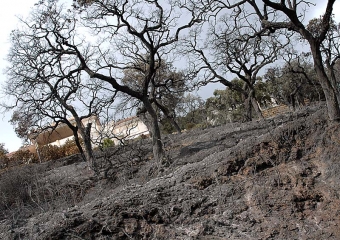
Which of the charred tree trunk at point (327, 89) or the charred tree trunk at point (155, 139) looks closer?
the charred tree trunk at point (327, 89)

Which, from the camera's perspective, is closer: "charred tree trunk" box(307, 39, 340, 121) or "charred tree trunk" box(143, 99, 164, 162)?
"charred tree trunk" box(307, 39, 340, 121)

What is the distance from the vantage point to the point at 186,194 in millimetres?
7203

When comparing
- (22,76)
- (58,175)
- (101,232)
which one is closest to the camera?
(101,232)

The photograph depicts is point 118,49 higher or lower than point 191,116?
higher

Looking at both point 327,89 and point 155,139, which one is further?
point 155,139

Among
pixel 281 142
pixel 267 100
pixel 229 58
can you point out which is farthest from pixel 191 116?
pixel 281 142

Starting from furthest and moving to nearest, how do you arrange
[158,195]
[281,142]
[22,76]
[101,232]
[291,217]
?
[22,76]
[281,142]
[158,195]
[291,217]
[101,232]

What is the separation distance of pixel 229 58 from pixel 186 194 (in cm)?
1659

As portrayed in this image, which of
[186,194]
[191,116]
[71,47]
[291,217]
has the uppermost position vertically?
[71,47]

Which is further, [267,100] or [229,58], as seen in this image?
[267,100]

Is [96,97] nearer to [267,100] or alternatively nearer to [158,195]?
[158,195]

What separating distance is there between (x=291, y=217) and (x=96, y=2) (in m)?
9.61

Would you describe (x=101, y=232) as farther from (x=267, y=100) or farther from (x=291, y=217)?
(x=267, y=100)

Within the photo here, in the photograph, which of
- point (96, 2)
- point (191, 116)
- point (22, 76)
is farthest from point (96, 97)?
point (191, 116)
